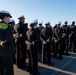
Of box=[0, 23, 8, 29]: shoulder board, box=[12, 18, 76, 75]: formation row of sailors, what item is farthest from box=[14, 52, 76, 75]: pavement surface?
box=[0, 23, 8, 29]: shoulder board

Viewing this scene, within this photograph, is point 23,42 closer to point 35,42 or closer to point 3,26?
point 35,42

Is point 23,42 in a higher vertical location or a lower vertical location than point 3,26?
lower

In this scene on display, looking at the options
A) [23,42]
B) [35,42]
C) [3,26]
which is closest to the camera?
[3,26]

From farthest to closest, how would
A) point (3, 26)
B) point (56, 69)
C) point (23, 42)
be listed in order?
point (56, 69) < point (23, 42) < point (3, 26)

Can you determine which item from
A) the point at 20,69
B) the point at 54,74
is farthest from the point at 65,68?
the point at 20,69

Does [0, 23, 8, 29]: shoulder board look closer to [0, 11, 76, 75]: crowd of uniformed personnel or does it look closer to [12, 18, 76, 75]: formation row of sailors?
[0, 11, 76, 75]: crowd of uniformed personnel

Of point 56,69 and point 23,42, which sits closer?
point 23,42

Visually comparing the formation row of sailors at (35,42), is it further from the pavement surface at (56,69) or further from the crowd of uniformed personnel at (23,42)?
the pavement surface at (56,69)

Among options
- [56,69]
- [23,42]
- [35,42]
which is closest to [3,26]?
[35,42]

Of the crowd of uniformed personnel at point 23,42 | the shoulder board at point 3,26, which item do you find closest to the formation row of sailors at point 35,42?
the crowd of uniformed personnel at point 23,42

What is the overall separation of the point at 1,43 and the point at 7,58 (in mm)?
438

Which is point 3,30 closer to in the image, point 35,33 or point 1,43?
point 1,43

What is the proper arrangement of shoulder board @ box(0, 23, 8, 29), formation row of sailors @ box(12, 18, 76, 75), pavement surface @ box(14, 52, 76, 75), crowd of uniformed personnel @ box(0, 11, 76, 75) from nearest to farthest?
A: shoulder board @ box(0, 23, 8, 29), crowd of uniformed personnel @ box(0, 11, 76, 75), formation row of sailors @ box(12, 18, 76, 75), pavement surface @ box(14, 52, 76, 75)

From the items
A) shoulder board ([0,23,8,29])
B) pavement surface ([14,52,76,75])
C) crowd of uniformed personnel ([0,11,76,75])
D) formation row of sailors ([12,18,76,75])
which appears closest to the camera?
shoulder board ([0,23,8,29])
